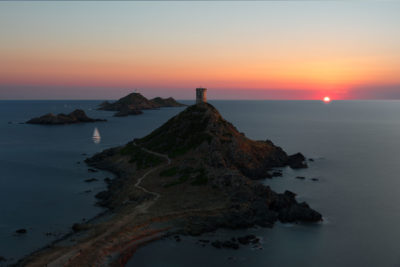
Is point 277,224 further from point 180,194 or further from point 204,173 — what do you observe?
point 204,173

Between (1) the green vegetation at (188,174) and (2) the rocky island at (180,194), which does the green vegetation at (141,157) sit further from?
(1) the green vegetation at (188,174)

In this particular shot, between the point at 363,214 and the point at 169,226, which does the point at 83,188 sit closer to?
the point at 169,226

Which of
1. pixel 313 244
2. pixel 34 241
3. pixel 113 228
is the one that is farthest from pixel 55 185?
pixel 313 244

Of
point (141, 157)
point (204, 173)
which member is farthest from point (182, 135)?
point (204, 173)

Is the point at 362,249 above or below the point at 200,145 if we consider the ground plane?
below

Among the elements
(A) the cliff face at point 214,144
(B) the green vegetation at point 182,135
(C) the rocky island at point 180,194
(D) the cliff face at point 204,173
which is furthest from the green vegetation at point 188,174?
(B) the green vegetation at point 182,135

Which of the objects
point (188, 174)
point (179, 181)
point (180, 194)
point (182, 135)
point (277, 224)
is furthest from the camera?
point (182, 135)
